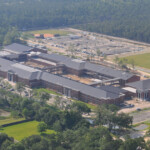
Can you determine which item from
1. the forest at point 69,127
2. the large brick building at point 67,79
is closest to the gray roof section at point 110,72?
the large brick building at point 67,79

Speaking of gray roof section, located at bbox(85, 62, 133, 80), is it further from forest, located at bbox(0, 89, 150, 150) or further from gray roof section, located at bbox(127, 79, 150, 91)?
forest, located at bbox(0, 89, 150, 150)

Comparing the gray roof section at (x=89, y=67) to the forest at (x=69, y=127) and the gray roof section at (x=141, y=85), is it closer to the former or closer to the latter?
the gray roof section at (x=141, y=85)

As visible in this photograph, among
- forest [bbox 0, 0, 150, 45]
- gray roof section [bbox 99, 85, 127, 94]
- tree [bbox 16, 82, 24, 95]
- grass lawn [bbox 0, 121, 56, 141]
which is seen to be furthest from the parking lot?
grass lawn [bbox 0, 121, 56, 141]

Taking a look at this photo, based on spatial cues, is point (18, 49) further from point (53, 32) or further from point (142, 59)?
point (53, 32)

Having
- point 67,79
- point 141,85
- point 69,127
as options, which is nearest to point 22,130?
point 69,127

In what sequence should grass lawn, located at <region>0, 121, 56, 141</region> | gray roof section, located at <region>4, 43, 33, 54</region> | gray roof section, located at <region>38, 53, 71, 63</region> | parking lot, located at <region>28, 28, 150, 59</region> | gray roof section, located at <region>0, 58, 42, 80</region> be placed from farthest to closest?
1. parking lot, located at <region>28, 28, 150, 59</region>
2. gray roof section, located at <region>4, 43, 33, 54</region>
3. gray roof section, located at <region>38, 53, 71, 63</region>
4. gray roof section, located at <region>0, 58, 42, 80</region>
5. grass lawn, located at <region>0, 121, 56, 141</region>

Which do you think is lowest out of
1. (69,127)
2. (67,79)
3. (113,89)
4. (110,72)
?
(69,127)

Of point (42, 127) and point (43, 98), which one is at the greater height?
point (43, 98)
